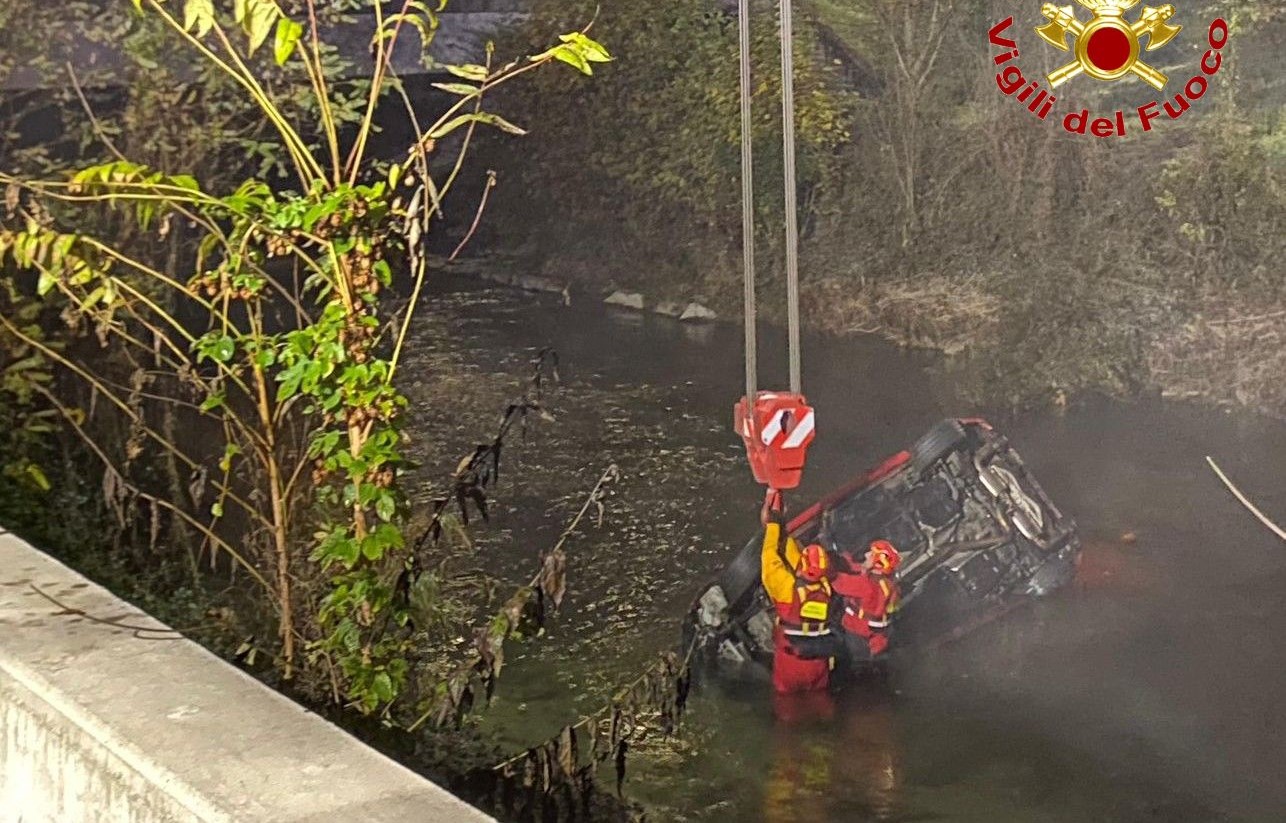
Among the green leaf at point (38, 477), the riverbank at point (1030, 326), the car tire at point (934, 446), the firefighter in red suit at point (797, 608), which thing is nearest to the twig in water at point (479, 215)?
the riverbank at point (1030, 326)

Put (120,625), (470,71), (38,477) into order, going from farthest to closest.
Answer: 1. (38,477)
2. (470,71)
3. (120,625)

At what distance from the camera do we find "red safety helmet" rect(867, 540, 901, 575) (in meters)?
2.29

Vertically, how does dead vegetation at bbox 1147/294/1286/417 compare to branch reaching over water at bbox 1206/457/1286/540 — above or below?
above

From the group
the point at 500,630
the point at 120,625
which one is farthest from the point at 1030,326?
the point at 120,625

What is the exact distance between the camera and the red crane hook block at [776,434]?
233 cm

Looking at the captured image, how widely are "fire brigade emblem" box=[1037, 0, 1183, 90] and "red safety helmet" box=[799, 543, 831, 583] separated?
2.46ft

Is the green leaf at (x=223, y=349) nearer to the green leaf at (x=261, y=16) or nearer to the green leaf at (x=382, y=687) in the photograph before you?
the green leaf at (x=261, y=16)

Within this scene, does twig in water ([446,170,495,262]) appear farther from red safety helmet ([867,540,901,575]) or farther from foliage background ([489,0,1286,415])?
A: red safety helmet ([867,540,901,575])

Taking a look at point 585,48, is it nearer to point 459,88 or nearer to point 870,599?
point 459,88

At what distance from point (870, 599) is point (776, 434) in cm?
28

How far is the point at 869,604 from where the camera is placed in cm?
228

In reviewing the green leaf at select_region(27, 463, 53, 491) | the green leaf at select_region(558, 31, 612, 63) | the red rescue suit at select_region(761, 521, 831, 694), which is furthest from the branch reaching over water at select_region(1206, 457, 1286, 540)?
the green leaf at select_region(27, 463, 53, 491)

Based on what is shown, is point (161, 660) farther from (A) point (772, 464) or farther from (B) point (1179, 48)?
(B) point (1179, 48)

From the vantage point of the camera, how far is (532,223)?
2467 millimetres
